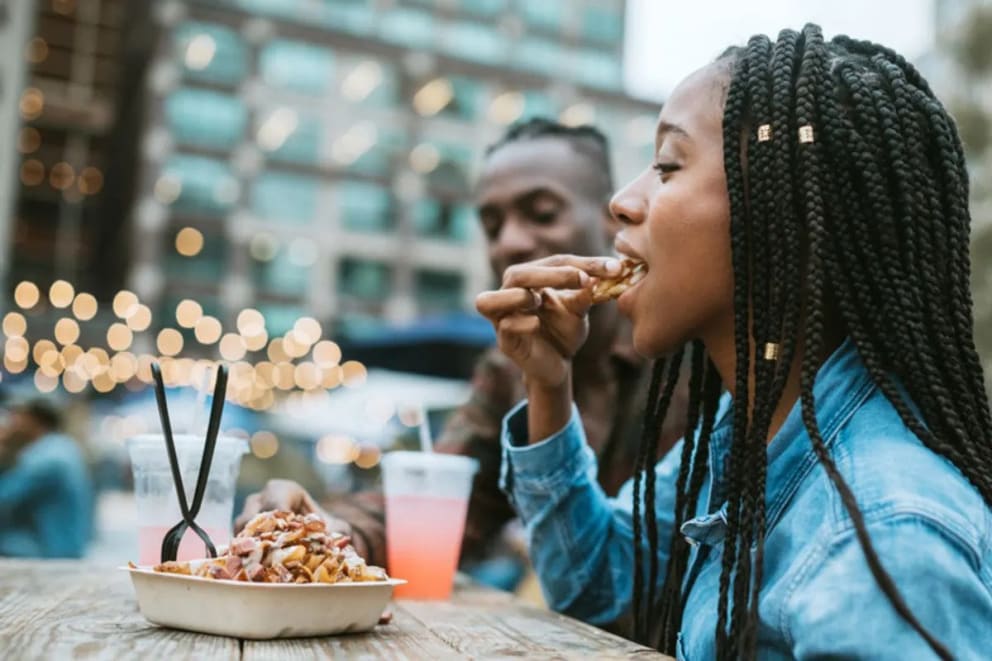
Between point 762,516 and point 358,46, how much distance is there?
3581 centimetres

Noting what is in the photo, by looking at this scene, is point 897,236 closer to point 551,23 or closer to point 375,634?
point 375,634

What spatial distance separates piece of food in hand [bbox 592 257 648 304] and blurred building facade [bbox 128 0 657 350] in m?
30.3

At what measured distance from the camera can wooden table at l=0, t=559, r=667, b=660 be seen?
1.22m

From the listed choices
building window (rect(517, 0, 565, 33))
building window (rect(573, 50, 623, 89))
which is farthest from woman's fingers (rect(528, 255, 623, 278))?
building window (rect(517, 0, 565, 33))

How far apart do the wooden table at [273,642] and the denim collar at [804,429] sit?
248 mm

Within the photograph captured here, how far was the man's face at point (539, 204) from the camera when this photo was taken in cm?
282

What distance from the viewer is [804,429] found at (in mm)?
1358

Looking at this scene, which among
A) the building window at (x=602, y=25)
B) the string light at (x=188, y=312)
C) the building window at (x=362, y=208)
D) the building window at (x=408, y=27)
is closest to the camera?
the string light at (x=188, y=312)

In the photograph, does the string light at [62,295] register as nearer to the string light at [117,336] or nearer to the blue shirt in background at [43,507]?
the string light at [117,336]

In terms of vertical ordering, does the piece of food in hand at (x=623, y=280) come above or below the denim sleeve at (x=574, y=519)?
above

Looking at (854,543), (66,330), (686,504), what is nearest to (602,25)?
(66,330)

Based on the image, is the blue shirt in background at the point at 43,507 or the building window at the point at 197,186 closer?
the blue shirt in background at the point at 43,507

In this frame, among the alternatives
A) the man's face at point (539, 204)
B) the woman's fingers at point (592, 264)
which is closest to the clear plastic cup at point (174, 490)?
the woman's fingers at point (592, 264)

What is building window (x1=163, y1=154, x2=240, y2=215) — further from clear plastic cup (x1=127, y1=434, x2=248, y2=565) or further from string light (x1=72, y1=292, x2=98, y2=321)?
clear plastic cup (x1=127, y1=434, x2=248, y2=565)
